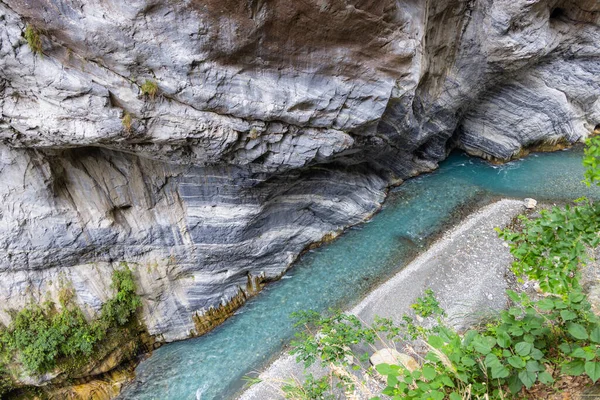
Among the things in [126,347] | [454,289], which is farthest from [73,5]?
[454,289]

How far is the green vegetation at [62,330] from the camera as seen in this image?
7559 mm

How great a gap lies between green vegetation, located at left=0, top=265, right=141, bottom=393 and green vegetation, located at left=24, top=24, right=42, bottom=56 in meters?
5.29

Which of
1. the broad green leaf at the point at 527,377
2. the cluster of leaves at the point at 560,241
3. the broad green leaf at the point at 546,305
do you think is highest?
the cluster of leaves at the point at 560,241

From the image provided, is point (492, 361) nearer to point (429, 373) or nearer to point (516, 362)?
point (516, 362)

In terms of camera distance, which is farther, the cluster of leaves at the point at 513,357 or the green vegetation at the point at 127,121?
the green vegetation at the point at 127,121

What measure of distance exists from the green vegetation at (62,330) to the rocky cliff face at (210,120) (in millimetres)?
311

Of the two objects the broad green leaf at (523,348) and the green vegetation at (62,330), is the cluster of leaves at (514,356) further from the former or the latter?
the green vegetation at (62,330)

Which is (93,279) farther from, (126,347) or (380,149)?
(380,149)

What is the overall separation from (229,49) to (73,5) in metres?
2.71

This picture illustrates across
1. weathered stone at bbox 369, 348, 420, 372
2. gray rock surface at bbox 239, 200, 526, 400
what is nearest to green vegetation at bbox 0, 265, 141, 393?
gray rock surface at bbox 239, 200, 526, 400

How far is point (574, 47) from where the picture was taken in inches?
512

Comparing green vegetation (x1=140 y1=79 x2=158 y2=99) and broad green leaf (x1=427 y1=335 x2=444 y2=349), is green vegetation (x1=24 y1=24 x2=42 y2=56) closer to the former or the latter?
green vegetation (x1=140 y1=79 x2=158 y2=99)

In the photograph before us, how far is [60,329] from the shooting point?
7.91m

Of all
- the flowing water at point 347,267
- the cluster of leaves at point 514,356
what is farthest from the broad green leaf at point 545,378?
the flowing water at point 347,267
